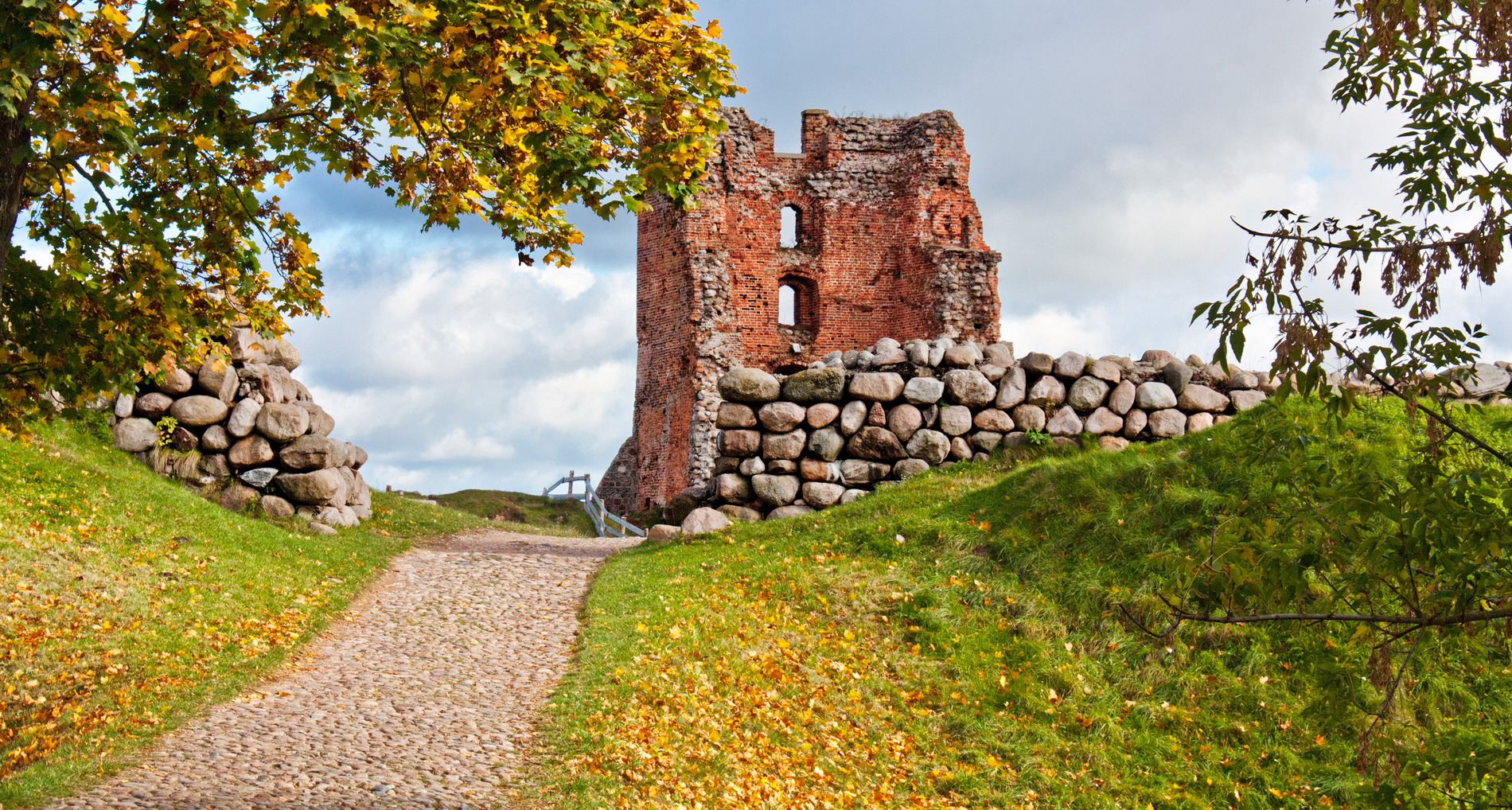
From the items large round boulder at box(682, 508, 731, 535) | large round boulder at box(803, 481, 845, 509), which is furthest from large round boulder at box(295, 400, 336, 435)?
large round boulder at box(803, 481, 845, 509)

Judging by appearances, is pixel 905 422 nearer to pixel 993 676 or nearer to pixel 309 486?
pixel 993 676

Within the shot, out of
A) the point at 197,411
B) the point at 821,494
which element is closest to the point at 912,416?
the point at 821,494

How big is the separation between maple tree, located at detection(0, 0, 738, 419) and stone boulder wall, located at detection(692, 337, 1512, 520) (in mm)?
8001

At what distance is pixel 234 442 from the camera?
665 inches

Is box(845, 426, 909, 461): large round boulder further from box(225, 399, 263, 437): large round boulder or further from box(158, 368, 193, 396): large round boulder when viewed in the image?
box(158, 368, 193, 396): large round boulder

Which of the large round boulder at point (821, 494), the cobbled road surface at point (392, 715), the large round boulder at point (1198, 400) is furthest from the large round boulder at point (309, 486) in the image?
the large round boulder at point (1198, 400)

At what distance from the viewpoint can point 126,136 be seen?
22.9 ft

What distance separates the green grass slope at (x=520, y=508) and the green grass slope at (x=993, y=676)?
43.5ft

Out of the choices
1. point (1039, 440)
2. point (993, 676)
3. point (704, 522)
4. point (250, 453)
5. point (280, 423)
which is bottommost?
point (993, 676)

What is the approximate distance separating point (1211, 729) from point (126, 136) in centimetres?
953

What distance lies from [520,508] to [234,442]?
1262 centimetres

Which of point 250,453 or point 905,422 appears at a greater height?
point 905,422

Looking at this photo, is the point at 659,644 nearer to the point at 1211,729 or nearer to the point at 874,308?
the point at 1211,729

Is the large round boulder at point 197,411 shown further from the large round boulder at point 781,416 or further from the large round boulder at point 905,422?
the large round boulder at point 905,422
